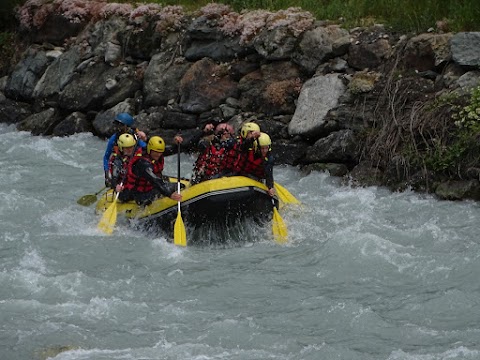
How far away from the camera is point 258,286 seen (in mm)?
9352

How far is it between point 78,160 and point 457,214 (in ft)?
23.0

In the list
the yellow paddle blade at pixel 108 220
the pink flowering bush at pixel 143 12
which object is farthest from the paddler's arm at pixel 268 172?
the pink flowering bush at pixel 143 12

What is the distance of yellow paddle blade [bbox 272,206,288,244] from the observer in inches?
419

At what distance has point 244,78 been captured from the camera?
1534cm

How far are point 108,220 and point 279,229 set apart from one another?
218 cm

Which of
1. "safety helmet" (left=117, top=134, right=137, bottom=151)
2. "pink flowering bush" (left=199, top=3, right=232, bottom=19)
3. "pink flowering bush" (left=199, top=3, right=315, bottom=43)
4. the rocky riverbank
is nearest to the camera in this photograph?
"safety helmet" (left=117, top=134, right=137, bottom=151)

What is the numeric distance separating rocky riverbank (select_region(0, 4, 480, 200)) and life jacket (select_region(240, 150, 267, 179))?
Result: 2.18 metres

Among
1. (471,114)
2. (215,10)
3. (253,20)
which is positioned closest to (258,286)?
(471,114)

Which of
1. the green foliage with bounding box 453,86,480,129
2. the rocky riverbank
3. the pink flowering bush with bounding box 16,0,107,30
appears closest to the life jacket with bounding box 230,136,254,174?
the rocky riverbank

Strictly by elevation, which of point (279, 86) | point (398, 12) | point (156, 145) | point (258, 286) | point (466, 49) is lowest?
point (258, 286)

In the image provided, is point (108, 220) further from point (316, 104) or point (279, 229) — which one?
point (316, 104)

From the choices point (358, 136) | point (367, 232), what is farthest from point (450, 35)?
point (367, 232)

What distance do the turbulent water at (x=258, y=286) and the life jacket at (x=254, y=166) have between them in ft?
2.60

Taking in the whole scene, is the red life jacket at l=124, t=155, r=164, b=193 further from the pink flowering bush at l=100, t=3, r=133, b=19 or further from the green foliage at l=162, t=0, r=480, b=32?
the pink flowering bush at l=100, t=3, r=133, b=19
